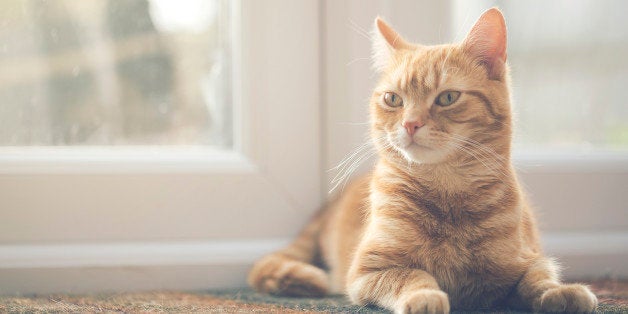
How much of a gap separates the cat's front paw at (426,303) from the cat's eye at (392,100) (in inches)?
14.7

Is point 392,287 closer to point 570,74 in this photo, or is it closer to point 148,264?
point 148,264

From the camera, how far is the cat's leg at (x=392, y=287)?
891mm

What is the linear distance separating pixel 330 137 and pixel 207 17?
0.40 meters

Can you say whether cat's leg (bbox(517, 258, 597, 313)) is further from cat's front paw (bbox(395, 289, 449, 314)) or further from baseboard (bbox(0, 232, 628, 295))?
baseboard (bbox(0, 232, 628, 295))

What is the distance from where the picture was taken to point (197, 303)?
1.17 m

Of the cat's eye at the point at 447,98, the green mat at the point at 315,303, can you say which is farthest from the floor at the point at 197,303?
the cat's eye at the point at 447,98

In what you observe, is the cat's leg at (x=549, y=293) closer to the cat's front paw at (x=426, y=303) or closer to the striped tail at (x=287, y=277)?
the cat's front paw at (x=426, y=303)

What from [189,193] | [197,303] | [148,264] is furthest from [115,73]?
[197,303]

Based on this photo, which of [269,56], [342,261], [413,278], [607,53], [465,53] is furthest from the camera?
[607,53]

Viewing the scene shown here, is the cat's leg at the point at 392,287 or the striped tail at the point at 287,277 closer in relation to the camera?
the cat's leg at the point at 392,287

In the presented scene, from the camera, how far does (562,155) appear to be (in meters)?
1.56

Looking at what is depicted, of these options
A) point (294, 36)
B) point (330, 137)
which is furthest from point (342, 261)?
point (294, 36)

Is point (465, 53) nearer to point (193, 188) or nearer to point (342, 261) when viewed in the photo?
point (342, 261)

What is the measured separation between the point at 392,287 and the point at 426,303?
0.12 m
